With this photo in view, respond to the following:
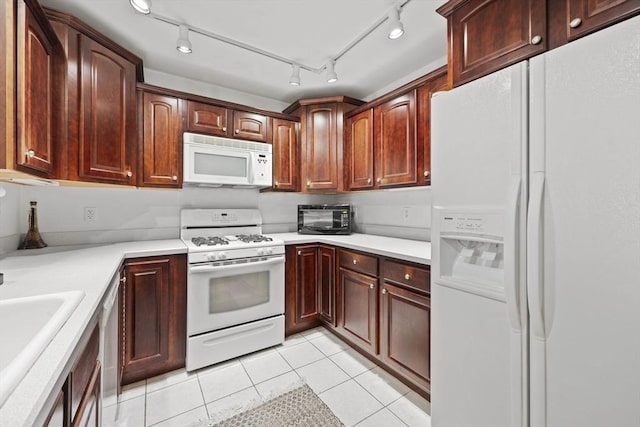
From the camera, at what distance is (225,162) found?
2336 mm

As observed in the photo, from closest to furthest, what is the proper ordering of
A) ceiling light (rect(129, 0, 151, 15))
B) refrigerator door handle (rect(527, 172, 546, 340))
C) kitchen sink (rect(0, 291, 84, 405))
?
kitchen sink (rect(0, 291, 84, 405)) → refrigerator door handle (rect(527, 172, 546, 340)) → ceiling light (rect(129, 0, 151, 15))

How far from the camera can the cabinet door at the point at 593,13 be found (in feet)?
3.05

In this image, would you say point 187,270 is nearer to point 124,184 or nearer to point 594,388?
point 124,184

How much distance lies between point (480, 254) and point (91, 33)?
8.10 ft

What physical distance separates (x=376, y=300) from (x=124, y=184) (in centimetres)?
200

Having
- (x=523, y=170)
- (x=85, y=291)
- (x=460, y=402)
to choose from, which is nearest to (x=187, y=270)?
(x=85, y=291)

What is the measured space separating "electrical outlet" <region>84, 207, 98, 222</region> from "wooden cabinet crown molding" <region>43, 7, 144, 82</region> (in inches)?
45.3

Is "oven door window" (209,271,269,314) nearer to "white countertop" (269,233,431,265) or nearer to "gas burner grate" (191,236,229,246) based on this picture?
"gas burner grate" (191,236,229,246)

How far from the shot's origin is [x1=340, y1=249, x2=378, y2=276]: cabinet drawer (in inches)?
77.4

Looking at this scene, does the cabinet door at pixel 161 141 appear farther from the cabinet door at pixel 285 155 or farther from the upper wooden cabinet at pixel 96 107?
the cabinet door at pixel 285 155

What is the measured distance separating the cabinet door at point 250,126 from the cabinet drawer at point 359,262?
1.33 meters

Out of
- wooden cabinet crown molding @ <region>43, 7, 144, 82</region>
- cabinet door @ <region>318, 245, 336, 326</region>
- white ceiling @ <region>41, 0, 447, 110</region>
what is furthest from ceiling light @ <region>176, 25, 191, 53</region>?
cabinet door @ <region>318, 245, 336, 326</region>

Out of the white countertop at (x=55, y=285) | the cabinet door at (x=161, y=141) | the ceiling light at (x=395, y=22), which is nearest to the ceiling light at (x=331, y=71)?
the ceiling light at (x=395, y=22)

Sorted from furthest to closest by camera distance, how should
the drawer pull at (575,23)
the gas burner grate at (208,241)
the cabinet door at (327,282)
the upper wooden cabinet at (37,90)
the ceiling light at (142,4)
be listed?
the cabinet door at (327,282) < the gas burner grate at (208,241) < the ceiling light at (142,4) < the upper wooden cabinet at (37,90) < the drawer pull at (575,23)
